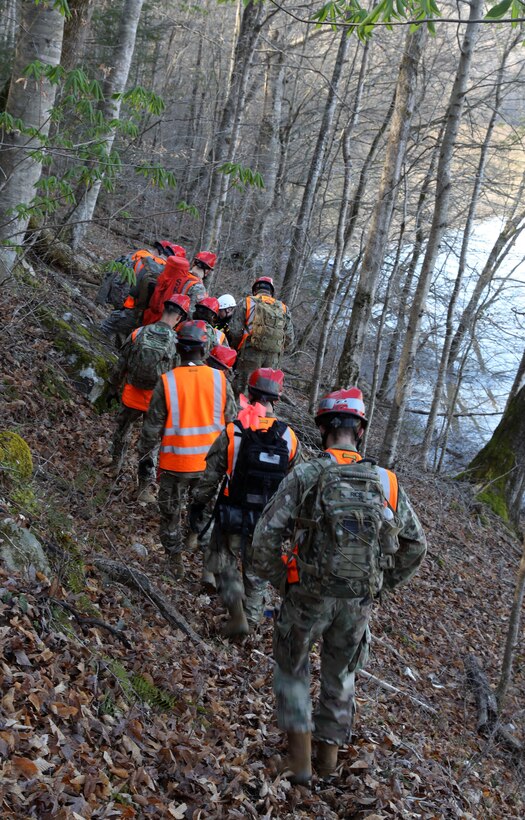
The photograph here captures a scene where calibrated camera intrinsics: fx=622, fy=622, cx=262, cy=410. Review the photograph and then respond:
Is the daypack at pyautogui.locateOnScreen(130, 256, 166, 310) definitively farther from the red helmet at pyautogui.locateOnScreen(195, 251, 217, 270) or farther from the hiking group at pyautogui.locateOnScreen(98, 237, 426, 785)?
the red helmet at pyautogui.locateOnScreen(195, 251, 217, 270)

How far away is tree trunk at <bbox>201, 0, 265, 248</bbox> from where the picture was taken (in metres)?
10.3

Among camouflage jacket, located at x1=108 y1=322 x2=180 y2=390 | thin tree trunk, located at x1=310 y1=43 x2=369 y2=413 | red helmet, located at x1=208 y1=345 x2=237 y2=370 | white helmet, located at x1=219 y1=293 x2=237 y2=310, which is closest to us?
camouflage jacket, located at x1=108 y1=322 x2=180 y2=390

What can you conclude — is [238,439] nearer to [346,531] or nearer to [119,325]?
[346,531]

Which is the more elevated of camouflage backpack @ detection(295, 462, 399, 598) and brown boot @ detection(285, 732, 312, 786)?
camouflage backpack @ detection(295, 462, 399, 598)

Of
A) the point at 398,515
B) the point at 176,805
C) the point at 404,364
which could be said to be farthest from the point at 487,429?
the point at 176,805

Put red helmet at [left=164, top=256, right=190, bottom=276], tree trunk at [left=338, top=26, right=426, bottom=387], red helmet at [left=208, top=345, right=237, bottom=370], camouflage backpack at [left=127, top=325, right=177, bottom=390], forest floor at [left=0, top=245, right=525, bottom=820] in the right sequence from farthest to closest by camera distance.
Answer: tree trunk at [left=338, top=26, right=426, bottom=387], red helmet at [left=164, top=256, right=190, bottom=276], red helmet at [left=208, top=345, right=237, bottom=370], camouflage backpack at [left=127, top=325, right=177, bottom=390], forest floor at [left=0, top=245, right=525, bottom=820]

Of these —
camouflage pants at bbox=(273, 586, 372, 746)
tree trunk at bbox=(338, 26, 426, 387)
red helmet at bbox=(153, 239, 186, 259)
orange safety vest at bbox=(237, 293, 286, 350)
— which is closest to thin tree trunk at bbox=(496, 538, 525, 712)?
camouflage pants at bbox=(273, 586, 372, 746)

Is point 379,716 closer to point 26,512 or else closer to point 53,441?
point 26,512

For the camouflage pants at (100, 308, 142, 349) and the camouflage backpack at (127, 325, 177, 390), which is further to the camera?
the camouflage pants at (100, 308, 142, 349)

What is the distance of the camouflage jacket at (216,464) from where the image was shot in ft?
18.2

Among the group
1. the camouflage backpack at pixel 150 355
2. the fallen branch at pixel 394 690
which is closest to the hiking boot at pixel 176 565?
the camouflage backpack at pixel 150 355

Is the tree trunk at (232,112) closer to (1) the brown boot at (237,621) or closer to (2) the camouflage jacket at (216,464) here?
(2) the camouflage jacket at (216,464)

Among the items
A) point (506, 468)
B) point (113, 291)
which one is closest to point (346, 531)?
point (113, 291)

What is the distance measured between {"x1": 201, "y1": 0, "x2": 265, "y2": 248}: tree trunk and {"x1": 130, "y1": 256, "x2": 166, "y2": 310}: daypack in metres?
2.05
